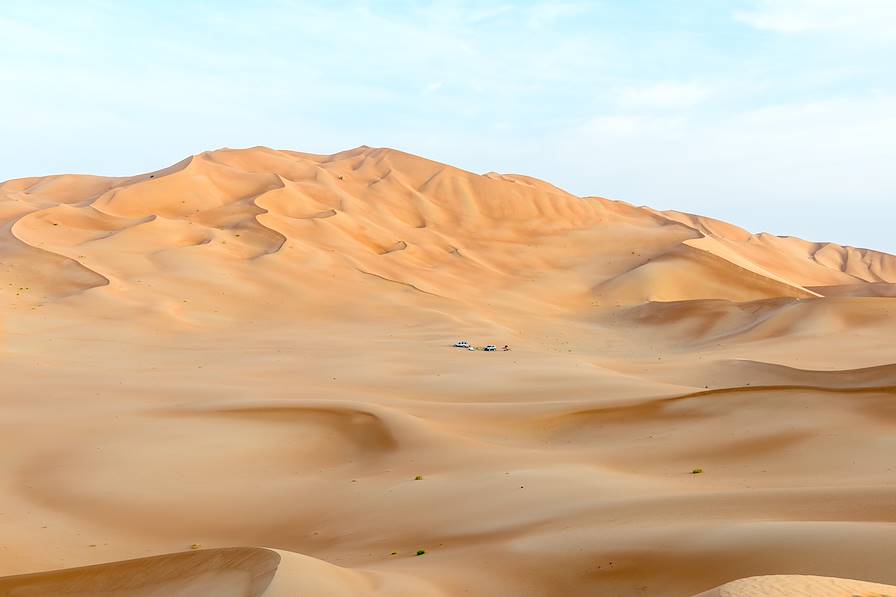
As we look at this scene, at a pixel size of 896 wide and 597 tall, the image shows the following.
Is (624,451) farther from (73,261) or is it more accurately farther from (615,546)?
(73,261)

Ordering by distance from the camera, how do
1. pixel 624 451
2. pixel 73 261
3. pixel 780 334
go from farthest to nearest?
pixel 73 261, pixel 780 334, pixel 624 451

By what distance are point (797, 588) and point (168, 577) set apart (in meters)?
6.09

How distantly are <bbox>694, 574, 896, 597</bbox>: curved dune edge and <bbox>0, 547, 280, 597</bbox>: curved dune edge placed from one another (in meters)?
4.06

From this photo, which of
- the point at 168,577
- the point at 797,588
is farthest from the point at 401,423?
the point at 797,588

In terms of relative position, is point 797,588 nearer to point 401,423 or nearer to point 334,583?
point 334,583

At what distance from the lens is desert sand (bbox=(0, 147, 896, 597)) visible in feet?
31.6

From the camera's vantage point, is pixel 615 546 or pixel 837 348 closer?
pixel 615 546

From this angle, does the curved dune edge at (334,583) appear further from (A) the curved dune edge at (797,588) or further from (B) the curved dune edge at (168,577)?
(A) the curved dune edge at (797,588)

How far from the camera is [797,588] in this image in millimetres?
6691

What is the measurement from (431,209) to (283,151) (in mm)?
16702

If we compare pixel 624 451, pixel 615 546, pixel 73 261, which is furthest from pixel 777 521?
pixel 73 261

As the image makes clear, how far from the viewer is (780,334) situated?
37.1m

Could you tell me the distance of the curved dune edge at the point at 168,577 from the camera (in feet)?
29.4

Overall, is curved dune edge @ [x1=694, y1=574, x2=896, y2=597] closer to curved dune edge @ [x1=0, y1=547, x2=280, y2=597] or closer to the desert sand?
the desert sand
